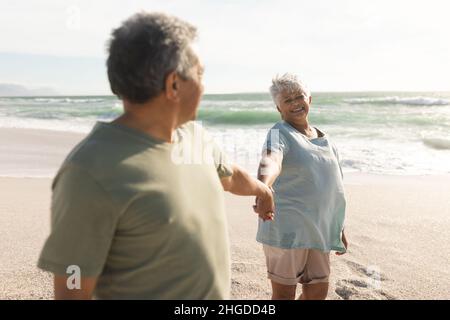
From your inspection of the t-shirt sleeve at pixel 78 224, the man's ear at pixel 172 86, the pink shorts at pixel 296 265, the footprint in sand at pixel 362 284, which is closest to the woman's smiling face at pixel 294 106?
the pink shorts at pixel 296 265

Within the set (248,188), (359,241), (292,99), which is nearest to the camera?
(248,188)

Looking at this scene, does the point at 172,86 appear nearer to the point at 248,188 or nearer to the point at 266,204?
the point at 248,188

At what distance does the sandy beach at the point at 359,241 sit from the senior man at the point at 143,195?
2576 millimetres

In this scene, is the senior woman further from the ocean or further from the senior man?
the senior man

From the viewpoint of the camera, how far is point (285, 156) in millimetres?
2926

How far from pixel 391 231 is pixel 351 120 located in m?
19.5

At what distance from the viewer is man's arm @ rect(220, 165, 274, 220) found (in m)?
2.13

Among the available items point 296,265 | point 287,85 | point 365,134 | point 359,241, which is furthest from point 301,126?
point 365,134

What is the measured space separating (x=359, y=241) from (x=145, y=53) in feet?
14.8

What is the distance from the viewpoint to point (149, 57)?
149 centimetres

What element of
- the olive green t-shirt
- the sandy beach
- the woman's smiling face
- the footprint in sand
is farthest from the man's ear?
the footprint in sand

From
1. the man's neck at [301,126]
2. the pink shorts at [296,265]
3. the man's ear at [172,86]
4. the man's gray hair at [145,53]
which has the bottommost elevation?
the pink shorts at [296,265]

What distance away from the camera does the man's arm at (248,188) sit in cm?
213

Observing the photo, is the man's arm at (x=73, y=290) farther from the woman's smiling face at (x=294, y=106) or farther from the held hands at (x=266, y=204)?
the woman's smiling face at (x=294, y=106)
